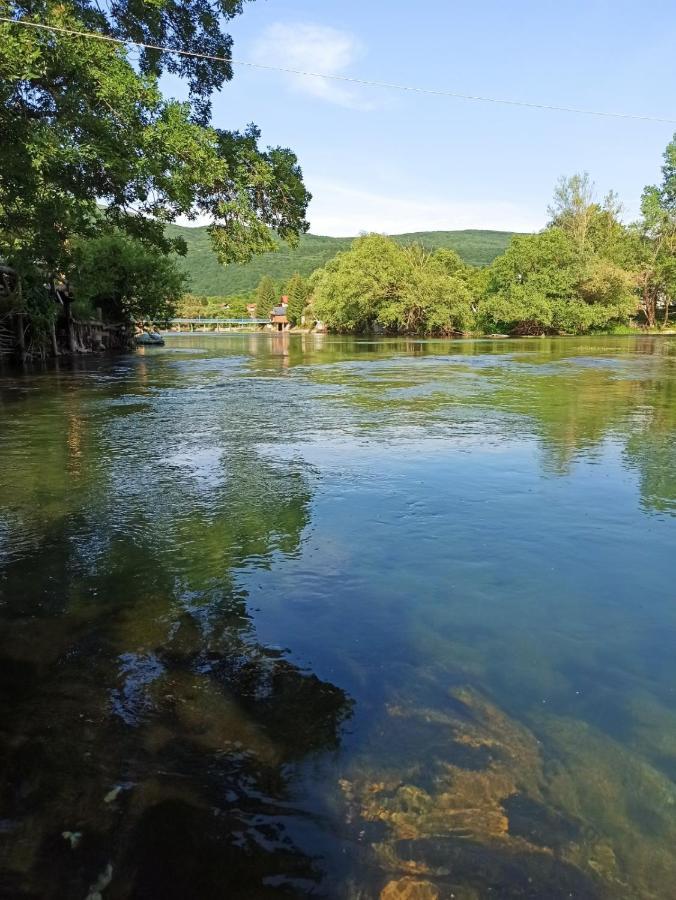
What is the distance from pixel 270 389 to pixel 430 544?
13543 mm

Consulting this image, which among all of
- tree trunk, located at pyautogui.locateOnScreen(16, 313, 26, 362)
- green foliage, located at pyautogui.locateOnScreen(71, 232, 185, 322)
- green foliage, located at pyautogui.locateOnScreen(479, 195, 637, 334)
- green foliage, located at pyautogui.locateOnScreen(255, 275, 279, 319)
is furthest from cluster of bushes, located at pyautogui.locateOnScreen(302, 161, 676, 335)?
green foliage, located at pyautogui.locateOnScreen(255, 275, 279, 319)

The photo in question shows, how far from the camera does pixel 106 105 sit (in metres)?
12.2

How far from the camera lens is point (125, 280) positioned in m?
37.1

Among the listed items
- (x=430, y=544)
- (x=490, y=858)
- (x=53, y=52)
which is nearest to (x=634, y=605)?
(x=430, y=544)

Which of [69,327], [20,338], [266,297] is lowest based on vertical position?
[20,338]

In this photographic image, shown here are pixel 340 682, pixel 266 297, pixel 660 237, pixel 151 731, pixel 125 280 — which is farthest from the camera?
pixel 266 297

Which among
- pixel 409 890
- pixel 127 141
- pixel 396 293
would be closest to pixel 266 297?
pixel 396 293

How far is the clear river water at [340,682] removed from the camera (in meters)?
2.32

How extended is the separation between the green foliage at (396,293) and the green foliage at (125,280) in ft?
96.9

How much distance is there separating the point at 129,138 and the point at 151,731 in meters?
12.0

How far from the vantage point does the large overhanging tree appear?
1141 cm

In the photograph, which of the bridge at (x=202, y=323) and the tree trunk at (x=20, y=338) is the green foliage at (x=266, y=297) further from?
the tree trunk at (x=20, y=338)

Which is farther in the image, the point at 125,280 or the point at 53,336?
the point at 125,280

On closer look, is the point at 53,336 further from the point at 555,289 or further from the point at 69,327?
the point at 555,289
